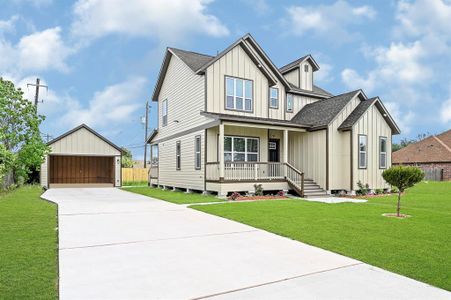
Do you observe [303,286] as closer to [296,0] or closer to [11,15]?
[296,0]

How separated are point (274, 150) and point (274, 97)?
3.00 meters

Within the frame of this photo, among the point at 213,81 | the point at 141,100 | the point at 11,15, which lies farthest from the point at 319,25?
the point at 141,100

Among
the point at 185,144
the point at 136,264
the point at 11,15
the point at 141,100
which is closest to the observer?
the point at 136,264

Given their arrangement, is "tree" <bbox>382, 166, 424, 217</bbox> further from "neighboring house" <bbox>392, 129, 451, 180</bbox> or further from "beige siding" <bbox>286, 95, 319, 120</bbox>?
"neighboring house" <bbox>392, 129, 451, 180</bbox>

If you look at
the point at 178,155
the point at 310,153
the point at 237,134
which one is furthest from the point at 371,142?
the point at 178,155

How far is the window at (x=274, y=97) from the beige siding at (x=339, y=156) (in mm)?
3563

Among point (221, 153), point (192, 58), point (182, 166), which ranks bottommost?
point (182, 166)

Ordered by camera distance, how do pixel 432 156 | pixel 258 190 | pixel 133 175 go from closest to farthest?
pixel 258 190, pixel 133 175, pixel 432 156

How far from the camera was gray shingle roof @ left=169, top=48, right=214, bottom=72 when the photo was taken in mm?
18233

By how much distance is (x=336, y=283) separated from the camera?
4.07 m

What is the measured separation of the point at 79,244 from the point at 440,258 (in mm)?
5903

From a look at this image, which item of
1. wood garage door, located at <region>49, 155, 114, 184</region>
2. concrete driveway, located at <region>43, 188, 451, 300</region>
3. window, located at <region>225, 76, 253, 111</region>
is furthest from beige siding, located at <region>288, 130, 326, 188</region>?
wood garage door, located at <region>49, 155, 114, 184</region>

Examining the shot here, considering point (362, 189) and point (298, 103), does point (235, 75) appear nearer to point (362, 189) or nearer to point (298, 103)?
point (298, 103)

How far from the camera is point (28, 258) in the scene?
5000 mm
